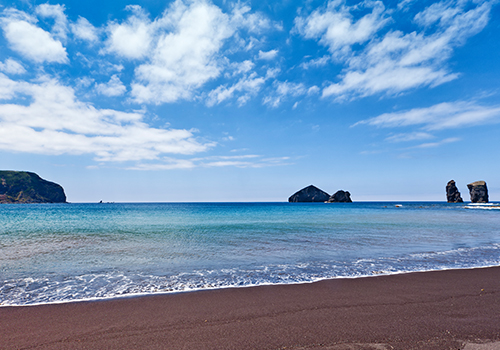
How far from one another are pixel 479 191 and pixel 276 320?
16269 cm

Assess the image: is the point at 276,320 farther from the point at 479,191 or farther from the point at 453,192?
the point at 453,192

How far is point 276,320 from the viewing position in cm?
575

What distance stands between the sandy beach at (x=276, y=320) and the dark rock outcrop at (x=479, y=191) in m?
154

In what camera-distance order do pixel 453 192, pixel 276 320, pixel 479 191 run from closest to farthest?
pixel 276 320 < pixel 479 191 < pixel 453 192

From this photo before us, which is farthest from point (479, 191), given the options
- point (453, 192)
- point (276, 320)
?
point (276, 320)

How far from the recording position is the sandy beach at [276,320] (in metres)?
4.79

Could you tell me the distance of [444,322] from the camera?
18.3ft

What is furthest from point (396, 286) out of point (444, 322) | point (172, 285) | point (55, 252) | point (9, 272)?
point (55, 252)

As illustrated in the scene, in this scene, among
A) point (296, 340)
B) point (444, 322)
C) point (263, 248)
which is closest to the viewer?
point (296, 340)

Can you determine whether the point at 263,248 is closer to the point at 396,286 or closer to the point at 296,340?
the point at 396,286

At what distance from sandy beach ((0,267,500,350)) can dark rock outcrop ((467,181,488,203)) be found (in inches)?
6062

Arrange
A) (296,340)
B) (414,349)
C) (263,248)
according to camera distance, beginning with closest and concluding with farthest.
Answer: (414,349) → (296,340) → (263,248)

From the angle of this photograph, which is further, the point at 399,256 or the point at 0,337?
the point at 399,256

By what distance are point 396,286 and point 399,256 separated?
618 centimetres
